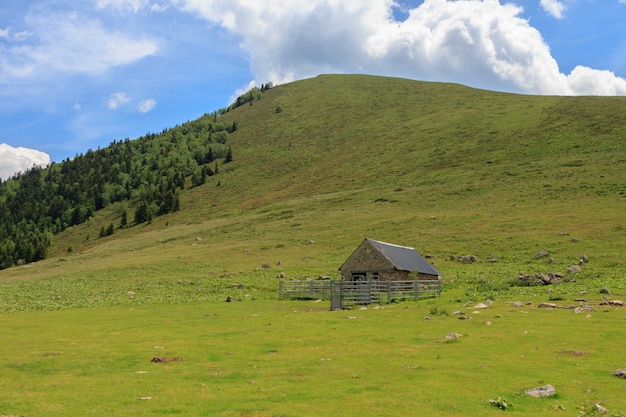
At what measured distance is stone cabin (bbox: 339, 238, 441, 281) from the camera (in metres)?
48.6

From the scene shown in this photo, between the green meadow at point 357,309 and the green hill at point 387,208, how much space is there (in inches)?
22.5

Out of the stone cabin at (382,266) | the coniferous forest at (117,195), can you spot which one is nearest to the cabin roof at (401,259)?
the stone cabin at (382,266)

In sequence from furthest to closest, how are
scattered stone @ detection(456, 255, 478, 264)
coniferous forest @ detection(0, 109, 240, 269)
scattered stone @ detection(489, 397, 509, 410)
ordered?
coniferous forest @ detection(0, 109, 240, 269), scattered stone @ detection(456, 255, 478, 264), scattered stone @ detection(489, 397, 509, 410)

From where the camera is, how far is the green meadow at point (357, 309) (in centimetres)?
1511

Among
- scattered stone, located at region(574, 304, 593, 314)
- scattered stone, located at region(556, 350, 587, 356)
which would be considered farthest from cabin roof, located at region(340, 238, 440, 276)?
scattered stone, located at region(556, 350, 587, 356)

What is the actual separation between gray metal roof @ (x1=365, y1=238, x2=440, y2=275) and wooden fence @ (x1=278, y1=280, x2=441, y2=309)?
1638mm

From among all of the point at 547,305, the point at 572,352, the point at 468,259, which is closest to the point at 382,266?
the point at 468,259

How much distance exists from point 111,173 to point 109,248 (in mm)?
102020

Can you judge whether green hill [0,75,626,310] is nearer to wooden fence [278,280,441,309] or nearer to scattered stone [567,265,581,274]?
scattered stone [567,265,581,274]

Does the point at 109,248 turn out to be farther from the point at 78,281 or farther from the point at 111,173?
the point at 111,173

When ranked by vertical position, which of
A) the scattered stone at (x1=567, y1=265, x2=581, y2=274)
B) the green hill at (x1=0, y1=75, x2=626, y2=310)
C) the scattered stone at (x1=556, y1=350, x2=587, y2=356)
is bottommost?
the scattered stone at (x1=556, y1=350, x2=587, y2=356)

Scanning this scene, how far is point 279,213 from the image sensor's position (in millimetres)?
102062

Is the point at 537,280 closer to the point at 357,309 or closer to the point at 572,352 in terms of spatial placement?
the point at 357,309

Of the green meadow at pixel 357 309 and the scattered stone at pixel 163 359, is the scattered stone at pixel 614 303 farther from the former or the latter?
the scattered stone at pixel 163 359
